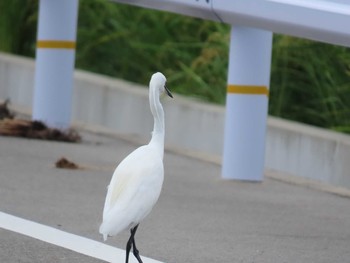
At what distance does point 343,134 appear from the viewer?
1230 centimetres

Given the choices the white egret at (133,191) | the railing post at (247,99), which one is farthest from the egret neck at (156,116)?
the railing post at (247,99)

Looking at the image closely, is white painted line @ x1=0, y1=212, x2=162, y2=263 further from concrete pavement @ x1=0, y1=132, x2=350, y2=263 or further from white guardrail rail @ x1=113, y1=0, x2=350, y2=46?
white guardrail rail @ x1=113, y1=0, x2=350, y2=46

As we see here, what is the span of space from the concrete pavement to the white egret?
2.46 feet

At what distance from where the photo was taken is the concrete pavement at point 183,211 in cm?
869

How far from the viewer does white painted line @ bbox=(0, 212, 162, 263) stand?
845 centimetres

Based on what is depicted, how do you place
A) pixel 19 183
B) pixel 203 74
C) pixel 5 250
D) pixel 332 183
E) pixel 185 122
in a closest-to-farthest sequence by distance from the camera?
pixel 5 250
pixel 19 183
pixel 332 183
pixel 185 122
pixel 203 74

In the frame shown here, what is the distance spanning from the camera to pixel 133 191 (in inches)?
299

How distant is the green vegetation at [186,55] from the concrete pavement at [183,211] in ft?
4.91

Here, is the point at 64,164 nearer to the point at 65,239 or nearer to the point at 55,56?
the point at 55,56

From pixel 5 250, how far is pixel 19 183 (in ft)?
8.03

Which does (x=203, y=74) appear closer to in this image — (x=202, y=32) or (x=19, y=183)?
(x=202, y=32)

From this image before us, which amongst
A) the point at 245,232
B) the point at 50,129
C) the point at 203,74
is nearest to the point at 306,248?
the point at 245,232

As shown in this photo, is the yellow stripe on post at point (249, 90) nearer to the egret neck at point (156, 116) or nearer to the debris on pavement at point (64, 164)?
the debris on pavement at point (64, 164)

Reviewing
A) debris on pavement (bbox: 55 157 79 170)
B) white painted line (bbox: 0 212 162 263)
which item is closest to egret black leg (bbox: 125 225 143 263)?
white painted line (bbox: 0 212 162 263)
